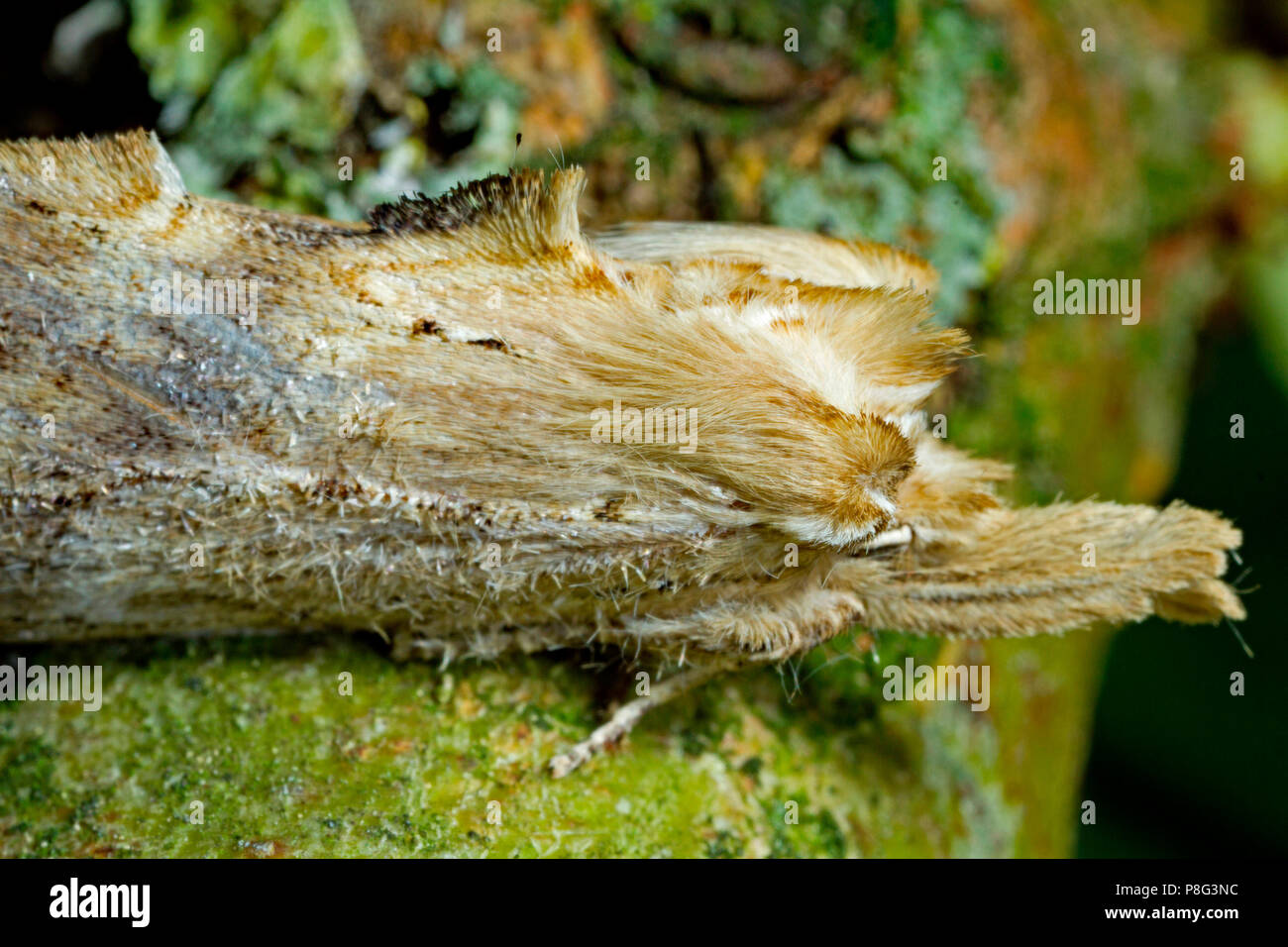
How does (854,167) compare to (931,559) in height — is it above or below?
above

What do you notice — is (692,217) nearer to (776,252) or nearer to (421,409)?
(776,252)

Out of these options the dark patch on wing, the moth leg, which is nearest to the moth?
the dark patch on wing

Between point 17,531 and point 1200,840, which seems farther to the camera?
point 1200,840

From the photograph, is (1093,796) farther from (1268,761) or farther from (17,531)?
(17,531)

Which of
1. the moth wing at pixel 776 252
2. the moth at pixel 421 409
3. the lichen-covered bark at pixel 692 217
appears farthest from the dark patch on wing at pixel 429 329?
the lichen-covered bark at pixel 692 217

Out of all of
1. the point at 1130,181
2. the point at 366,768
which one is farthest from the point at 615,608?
the point at 1130,181

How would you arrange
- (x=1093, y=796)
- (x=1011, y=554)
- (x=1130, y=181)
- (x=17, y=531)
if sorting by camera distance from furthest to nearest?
(x=1093, y=796)
(x=1130, y=181)
(x=1011, y=554)
(x=17, y=531)
